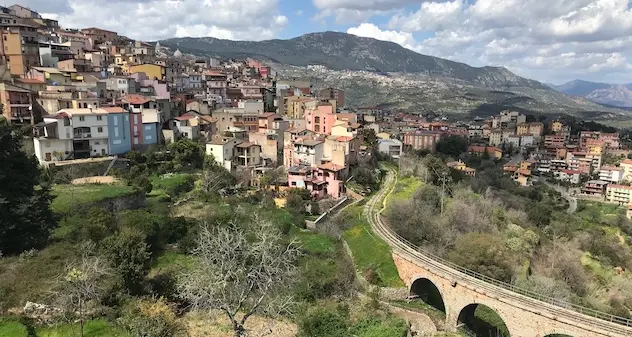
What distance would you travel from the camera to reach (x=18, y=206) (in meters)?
21.7

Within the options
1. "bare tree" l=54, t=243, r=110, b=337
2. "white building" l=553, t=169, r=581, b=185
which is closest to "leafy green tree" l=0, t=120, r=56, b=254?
"bare tree" l=54, t=243, r=110, b=337

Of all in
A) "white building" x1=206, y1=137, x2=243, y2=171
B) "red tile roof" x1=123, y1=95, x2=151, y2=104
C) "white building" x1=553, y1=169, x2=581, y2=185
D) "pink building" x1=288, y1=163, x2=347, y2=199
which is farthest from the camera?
"white building" x1=553, y1=169, x2=581, y2=185

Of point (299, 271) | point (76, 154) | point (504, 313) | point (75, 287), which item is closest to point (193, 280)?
point (75, 287)

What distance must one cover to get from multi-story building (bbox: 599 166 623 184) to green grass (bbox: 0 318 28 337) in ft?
314

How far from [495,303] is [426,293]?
704 centimetres

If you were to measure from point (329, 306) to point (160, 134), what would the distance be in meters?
30.5

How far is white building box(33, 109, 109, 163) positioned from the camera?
3744 cm

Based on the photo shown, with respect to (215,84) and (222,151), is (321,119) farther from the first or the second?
(215,84)

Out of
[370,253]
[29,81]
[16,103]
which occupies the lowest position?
[370,253]

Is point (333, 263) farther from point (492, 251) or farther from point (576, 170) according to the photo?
point (576, 170)

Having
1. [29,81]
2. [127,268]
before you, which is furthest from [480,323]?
[29,81]

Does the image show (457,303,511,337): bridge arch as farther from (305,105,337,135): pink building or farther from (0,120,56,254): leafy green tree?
(305,105,337,135): pink building

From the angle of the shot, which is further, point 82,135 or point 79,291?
point 82,135

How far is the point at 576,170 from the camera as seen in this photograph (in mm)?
90375
